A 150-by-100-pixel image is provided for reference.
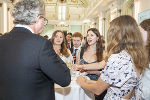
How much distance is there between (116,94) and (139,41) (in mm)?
609

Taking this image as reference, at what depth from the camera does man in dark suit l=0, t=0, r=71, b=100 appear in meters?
1.40

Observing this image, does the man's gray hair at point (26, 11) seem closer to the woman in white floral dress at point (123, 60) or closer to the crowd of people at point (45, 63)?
the crowd of people at point (45, 63)

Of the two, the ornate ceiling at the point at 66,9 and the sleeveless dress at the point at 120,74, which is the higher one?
the ornate ceiling at the point at 66,9

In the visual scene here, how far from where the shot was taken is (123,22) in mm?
1803

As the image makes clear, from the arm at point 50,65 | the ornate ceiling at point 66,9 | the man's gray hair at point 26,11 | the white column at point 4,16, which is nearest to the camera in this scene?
the arm at point 50,65

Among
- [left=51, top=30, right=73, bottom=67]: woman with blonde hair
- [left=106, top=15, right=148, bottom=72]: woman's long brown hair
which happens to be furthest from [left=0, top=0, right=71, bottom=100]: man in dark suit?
[left=51, top=30, right=73, bottom=67]: woman with blonde hair

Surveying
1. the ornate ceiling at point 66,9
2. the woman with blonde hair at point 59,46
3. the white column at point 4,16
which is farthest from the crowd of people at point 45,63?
the ornate ceiling at point 66,9

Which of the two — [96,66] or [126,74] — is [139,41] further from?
[96,66]

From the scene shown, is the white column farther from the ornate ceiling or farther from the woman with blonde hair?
the ornate ceiling

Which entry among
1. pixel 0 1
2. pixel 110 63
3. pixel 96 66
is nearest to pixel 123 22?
pixel 110 63

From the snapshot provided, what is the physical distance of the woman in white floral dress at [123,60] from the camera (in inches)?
68.1

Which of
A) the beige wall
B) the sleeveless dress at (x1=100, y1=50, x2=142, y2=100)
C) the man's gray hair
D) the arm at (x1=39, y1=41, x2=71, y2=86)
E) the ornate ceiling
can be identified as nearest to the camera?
Answer: the arm at (x1=39, y1=41, x2=71, y2=86)

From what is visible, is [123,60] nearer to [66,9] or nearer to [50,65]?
[50,65]

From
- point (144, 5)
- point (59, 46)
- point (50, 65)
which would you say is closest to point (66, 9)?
point (144, 5)
